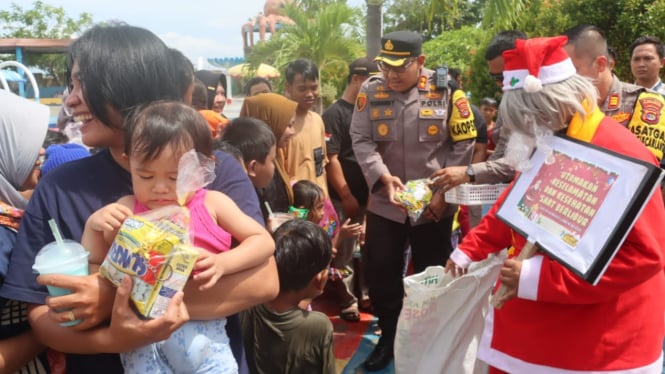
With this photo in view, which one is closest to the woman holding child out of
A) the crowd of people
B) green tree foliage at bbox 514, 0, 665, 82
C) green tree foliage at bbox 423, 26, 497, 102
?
the crowd of people

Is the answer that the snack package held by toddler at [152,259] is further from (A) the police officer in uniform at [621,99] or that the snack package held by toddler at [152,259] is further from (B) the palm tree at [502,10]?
(B) the palm tree at [502,10]

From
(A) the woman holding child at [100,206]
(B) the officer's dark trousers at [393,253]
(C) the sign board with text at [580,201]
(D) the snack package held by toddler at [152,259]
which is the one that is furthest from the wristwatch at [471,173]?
(D) the snack package held by toddler at [152,259]

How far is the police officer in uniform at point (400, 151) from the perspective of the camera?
3.50 meters

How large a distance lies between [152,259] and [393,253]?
2.58m

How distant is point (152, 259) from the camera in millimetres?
1290

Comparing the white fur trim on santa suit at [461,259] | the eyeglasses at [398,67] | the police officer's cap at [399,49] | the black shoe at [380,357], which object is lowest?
the black shoe at [380,357]

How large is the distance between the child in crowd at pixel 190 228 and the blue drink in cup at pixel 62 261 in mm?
49

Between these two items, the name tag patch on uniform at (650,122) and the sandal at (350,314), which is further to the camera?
the sandal at (350,314)

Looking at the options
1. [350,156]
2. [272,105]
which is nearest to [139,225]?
[272,105]

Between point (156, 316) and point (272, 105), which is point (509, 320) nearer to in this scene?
point (156, 316)

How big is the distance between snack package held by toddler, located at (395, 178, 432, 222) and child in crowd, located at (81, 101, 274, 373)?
1826mm

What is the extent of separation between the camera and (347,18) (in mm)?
13969

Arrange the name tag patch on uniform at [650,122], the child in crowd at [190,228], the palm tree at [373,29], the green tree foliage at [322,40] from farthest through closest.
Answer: the green tree foliage at [322,40] → the palm tree at [373,29] → the name tag patch on uniform at [650,122] → the child in crowd at [190,228]

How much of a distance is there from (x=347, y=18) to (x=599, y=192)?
1296cm
